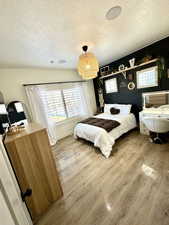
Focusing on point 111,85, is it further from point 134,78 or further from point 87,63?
point 87,63

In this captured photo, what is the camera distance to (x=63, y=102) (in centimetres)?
394

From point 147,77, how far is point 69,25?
8.43 feet

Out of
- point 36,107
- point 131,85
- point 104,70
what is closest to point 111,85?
point 104,70

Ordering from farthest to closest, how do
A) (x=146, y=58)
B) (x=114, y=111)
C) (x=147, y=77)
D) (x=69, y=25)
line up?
(x=114, y=111) < (x=147, y=77) < (x=146, y=58) < (x=69, y=25)

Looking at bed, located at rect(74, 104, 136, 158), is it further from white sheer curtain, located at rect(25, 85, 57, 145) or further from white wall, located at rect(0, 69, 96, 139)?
white wall, located at rect(0, 69, 96, 139)

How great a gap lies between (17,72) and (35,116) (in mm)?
1290

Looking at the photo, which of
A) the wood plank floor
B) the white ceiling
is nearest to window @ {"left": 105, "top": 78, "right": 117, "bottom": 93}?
the white ceiling

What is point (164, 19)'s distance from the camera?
1.76 meters

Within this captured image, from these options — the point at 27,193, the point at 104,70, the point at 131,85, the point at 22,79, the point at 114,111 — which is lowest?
the point at 27,193

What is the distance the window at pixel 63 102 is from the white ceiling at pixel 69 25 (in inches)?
55.0

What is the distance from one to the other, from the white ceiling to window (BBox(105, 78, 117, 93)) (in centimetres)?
169

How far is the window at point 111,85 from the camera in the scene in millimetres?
4039

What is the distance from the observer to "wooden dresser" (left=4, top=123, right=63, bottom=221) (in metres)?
1.26

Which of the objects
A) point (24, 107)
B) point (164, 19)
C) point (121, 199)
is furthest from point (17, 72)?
point (121, 199)
